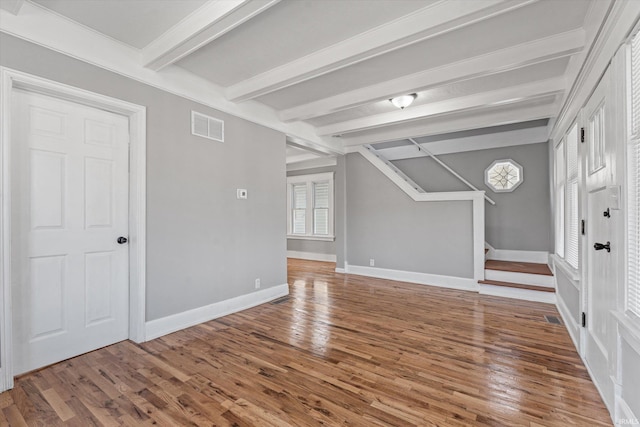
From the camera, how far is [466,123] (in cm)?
488

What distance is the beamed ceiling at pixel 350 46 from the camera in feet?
7.41

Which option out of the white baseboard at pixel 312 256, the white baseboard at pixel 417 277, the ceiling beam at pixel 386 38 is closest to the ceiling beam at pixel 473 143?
the white baseboard at pixel 417 277

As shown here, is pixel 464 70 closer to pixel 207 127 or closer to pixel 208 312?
pixel 207 127

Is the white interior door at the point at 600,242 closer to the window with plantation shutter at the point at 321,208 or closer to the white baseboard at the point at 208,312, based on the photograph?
the white baseboard at the point at 208,312

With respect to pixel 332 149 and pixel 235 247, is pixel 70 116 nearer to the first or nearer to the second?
pixel 235 247

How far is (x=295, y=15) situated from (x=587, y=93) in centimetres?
253

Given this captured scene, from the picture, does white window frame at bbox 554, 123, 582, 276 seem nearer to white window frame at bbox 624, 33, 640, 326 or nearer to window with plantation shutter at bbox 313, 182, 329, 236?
white window frame at bbox 624, 33, 640, 326

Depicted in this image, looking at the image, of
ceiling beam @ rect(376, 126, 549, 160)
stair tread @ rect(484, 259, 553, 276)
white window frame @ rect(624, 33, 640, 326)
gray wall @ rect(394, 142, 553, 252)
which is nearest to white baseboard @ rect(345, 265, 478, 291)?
stair tread @ rect(484, 259, 553, 276)

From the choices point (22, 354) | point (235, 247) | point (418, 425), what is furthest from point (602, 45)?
point (22, 354)

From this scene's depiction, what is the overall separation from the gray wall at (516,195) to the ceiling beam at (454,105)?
2.36 metres

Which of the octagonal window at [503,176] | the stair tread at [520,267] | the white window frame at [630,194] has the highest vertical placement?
the octagonal window at [503,176]

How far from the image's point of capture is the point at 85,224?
271 cm

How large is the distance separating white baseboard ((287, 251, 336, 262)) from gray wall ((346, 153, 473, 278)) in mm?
1560

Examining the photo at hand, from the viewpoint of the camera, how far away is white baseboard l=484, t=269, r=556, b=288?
4406 millimetres
